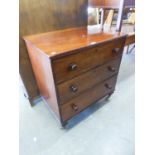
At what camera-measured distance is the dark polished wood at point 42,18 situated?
3.53 feet

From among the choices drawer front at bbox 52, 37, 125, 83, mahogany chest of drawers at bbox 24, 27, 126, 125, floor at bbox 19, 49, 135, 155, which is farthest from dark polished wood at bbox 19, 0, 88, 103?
drawer front at bbox 52, 37, 125, 83

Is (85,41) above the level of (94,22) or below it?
below

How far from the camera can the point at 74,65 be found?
2.93ft

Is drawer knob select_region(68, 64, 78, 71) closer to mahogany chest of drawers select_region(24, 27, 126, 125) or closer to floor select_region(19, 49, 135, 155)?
mahogany chest of drawers select_region(24, 27, 126, 125)

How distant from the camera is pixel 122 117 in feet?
4.64

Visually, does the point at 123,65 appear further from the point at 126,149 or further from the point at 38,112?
the point at 38,112

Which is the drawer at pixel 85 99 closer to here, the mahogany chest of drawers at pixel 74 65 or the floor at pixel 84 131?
the mahogany chest of drawers at pixel 74 65

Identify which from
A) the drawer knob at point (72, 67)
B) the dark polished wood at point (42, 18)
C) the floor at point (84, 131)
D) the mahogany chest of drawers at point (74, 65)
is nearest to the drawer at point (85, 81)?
the mahogany chest of drawers at point (74, 65)

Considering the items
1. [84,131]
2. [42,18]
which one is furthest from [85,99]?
[42,18]

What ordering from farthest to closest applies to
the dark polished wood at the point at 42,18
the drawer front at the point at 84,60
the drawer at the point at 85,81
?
the dark polished wood at the point at 42,18, the drawer at the point at 85,81, the drawer front at the point at 84,60

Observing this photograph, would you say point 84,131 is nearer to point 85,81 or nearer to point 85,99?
point 85,99

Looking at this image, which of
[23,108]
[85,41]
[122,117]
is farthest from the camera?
[23,108]
